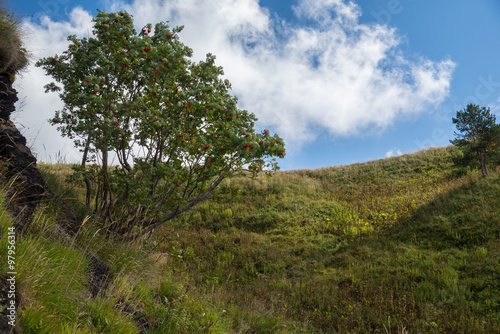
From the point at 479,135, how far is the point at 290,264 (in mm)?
15653

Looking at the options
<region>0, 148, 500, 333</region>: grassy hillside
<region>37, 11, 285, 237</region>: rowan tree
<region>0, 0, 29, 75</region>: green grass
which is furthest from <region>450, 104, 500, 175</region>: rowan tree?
<region>0, 0, 29, 75</region>: green grass

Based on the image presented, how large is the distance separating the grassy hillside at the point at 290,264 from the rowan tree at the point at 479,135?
69.8 inches

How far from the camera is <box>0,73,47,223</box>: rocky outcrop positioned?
4840mm

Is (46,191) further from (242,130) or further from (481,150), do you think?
(481,150)

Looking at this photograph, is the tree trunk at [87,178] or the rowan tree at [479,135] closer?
the tree trunk at [87,178]

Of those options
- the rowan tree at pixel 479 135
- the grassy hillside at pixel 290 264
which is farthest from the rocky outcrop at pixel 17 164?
the rowan tree at pixel 479 135

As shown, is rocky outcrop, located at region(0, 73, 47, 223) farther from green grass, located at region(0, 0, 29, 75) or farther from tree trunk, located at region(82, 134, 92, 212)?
tree trunk, located at region(82, 134, 92, 212)

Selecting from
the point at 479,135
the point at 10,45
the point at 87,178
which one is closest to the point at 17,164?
the point at 87,178

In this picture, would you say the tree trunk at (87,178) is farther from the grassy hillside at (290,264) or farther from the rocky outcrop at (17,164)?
the rocky outcrop at (17,164)

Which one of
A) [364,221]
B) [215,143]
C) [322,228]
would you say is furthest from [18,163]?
[364,221]

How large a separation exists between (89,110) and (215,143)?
313 cm

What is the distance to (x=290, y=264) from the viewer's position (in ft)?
37.7

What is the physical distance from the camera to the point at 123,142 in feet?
23.6

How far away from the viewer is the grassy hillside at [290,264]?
3.60 m
